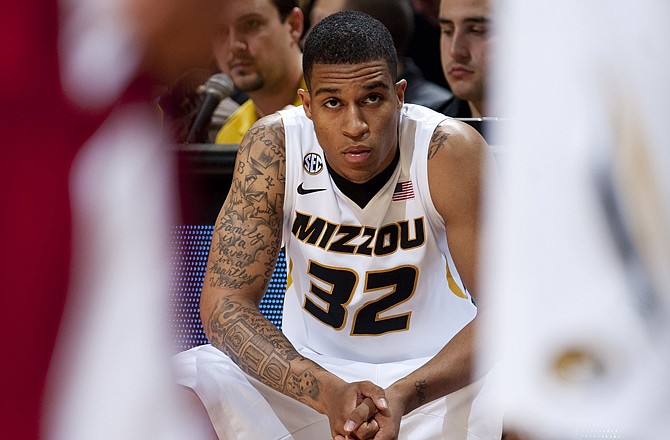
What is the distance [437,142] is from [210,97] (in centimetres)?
97

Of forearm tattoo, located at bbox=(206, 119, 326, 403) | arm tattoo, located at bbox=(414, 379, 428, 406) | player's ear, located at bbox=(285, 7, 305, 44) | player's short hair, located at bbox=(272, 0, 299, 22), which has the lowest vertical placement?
arm tattoo, located at bbox=(414, 379, 428, 406)

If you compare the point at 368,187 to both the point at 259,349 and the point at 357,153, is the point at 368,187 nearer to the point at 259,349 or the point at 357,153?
Result: the point at 357,153

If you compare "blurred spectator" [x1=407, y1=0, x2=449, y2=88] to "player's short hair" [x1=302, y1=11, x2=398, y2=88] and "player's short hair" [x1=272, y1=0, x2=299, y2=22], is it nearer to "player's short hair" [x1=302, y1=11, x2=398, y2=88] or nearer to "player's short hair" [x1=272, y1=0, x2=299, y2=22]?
"player's short hair" [x1=272, y1=0, x2=299, y2=22]

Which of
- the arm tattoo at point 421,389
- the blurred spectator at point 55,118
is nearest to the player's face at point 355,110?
the arm tattoo at point 421,389

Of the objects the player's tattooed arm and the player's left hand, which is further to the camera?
the player's tattooed arm

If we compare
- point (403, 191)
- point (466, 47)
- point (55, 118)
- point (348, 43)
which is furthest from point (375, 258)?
point (55, 118)

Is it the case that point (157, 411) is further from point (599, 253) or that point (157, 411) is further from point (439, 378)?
point (439, 378)

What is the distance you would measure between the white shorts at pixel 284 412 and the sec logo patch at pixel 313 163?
0.62m

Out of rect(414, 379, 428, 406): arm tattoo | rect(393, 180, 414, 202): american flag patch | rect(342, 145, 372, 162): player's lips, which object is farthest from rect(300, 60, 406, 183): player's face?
rect(414, 379, 428, 406): arm tattoo

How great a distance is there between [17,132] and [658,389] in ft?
1.76

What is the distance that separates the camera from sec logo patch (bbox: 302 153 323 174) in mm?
3010

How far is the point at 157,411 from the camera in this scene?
0.83 m

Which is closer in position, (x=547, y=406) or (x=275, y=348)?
(x=547, y=406)

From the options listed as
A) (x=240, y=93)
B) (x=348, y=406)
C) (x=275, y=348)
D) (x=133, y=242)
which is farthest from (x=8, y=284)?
(x=240, y=93)
